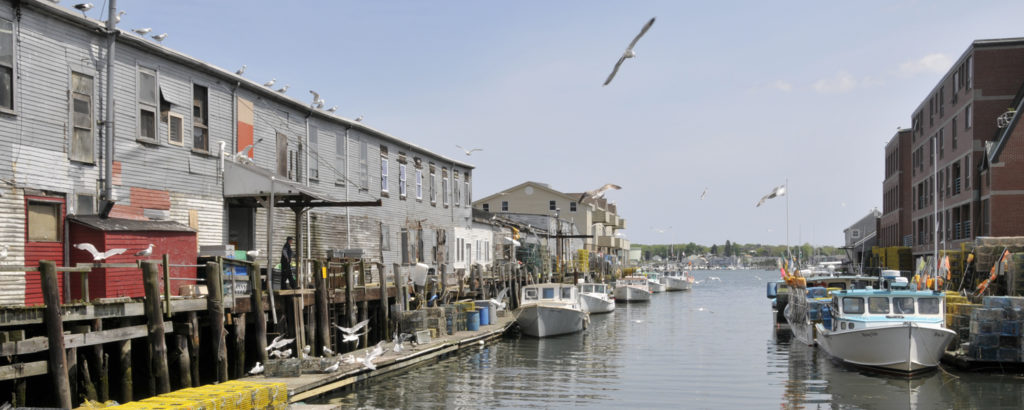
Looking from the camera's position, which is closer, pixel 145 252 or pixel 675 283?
pixel 145 252

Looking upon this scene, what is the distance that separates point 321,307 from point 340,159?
31.8 feet

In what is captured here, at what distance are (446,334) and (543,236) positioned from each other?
37.9 meters

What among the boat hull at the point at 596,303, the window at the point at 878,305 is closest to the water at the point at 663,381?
the window at the point at 878,305

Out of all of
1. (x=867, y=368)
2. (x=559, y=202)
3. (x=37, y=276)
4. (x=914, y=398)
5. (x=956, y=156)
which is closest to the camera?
(x=37, y=276)

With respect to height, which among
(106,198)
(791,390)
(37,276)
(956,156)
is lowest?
(791,390)

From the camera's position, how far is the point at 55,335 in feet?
50.9

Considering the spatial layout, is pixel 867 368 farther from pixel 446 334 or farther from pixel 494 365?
pixel 446 334

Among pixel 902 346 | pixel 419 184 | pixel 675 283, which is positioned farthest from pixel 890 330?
pixel 675 283

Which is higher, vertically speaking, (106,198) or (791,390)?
(106,198)

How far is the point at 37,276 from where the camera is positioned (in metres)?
19.4

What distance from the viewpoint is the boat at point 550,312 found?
38.7 m

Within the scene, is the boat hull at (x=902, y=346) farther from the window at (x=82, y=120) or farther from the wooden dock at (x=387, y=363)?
the window at (x=82, y=120)

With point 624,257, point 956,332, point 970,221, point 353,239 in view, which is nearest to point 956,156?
point 970,221

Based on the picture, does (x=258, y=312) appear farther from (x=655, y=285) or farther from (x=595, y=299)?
(x=655, y=285)
